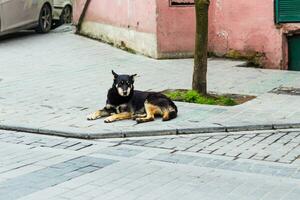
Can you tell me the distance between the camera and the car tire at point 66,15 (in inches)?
766

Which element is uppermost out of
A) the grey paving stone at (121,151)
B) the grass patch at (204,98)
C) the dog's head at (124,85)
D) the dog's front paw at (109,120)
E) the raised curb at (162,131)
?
the dog's head at (124,85)

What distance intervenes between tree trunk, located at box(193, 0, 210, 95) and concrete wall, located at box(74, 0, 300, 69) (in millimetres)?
3723

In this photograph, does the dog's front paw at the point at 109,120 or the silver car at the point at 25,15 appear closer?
the dog's front paw at the point at 109,120

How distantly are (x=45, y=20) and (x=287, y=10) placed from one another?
297 inches

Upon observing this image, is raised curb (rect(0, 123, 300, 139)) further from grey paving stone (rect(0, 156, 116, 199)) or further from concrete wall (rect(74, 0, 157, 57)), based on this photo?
concrete wall (rect(74, 0, 157, 57))

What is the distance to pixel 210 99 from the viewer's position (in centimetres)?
1032

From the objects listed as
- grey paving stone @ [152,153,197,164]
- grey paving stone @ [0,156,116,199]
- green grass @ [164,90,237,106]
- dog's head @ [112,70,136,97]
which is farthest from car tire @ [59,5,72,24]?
grey paving stone @ [152,153,197,164]

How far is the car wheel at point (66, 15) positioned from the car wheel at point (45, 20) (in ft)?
4.08

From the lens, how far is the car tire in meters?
19.5

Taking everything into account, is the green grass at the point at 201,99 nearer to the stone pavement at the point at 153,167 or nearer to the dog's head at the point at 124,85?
the dog's head at the point at 124,85

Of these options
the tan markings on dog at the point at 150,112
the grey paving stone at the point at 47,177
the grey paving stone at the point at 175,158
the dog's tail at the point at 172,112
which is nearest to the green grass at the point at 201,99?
the dog's tail at the point at 172,112

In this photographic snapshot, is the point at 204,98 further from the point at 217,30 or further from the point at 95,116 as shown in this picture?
the point at 217,30

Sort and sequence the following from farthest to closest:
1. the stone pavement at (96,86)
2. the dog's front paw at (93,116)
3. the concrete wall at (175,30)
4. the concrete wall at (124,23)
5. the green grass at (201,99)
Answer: the concrete wall at (124,23), the concrete wall at (175,30), the green grass at (201,99), the dog's front paw at (93,116), the stone pavement at (96,86)

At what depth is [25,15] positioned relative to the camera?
55.9 ft
